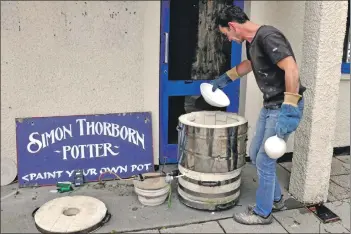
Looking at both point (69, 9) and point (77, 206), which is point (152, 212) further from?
point (69, 9)

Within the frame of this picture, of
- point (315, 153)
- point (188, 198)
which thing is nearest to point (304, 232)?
point (315, 153)

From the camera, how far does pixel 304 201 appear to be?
13.8 ft

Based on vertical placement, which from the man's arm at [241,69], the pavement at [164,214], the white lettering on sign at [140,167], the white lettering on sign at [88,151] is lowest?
the pavement at [164,214]

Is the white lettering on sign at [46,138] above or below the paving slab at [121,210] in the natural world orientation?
above

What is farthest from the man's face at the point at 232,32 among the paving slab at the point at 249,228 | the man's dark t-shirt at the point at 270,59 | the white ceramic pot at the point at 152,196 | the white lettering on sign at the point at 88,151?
the white lettering on sign at the point at 88,151

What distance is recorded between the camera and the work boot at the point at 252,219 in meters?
3.82

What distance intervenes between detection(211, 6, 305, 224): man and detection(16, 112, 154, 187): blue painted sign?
1416mm

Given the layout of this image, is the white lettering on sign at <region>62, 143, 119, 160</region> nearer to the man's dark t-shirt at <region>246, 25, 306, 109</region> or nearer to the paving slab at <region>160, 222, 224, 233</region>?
the paving slab at <region>160, 222, 224, 233</region>

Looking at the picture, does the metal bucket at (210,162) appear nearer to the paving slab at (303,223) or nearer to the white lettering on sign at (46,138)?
the paving slab at (303,223)

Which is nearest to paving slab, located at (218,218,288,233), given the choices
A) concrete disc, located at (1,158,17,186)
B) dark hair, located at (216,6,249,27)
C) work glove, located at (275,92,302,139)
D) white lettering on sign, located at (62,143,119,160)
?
work glove, located at (275,92,302,139)

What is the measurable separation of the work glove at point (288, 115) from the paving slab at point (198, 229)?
1.04 metres

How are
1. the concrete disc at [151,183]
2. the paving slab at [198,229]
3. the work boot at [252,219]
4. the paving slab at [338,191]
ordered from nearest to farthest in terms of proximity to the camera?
the paving slab at [198,229] → the work boot at [252,219] → the concrete disc at [151,183] → the paving slab at [338,191]

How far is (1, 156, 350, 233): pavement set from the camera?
373 cm

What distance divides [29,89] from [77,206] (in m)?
1.34
